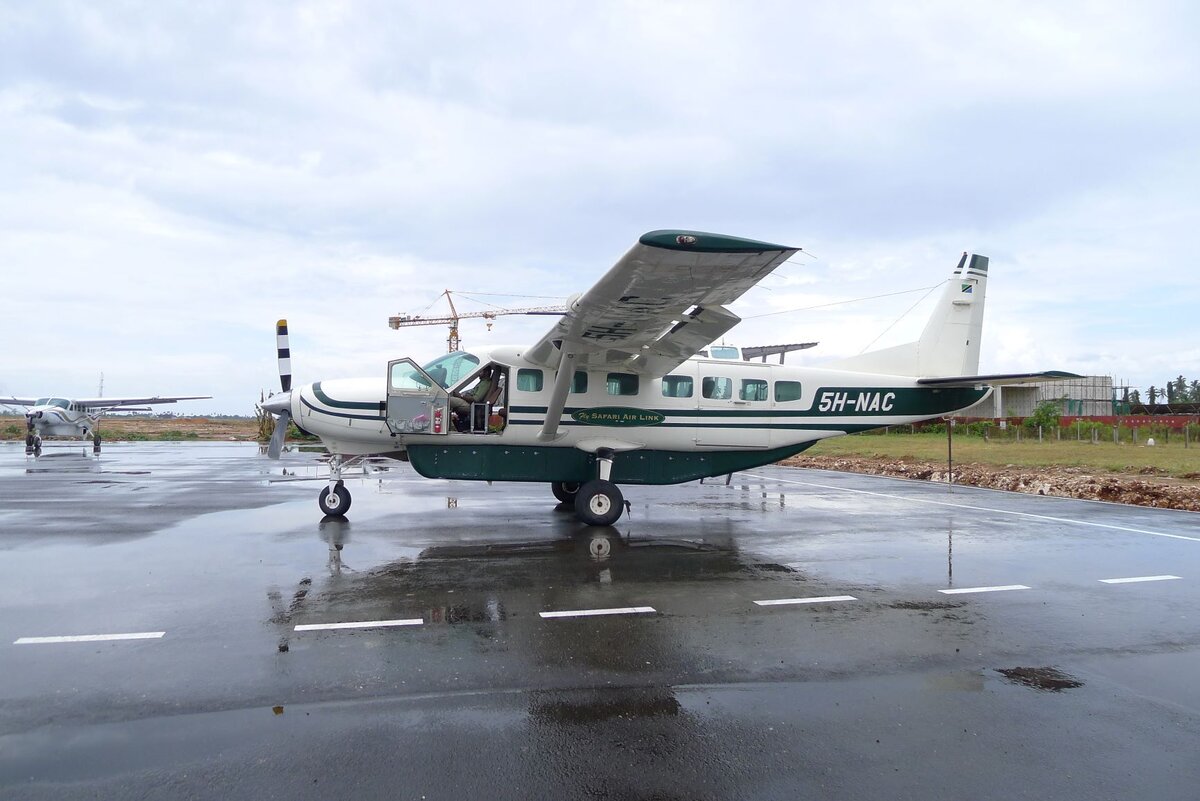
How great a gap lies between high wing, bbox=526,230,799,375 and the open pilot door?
159 cm

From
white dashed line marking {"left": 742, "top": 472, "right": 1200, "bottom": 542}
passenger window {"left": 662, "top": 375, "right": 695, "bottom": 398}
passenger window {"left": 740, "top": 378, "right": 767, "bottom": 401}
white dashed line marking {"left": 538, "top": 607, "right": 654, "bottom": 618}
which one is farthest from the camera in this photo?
passenger window {"left": 740, "top": 378, "right": 767, "bottom": 401}

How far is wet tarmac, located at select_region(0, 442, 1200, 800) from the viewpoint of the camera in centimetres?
324

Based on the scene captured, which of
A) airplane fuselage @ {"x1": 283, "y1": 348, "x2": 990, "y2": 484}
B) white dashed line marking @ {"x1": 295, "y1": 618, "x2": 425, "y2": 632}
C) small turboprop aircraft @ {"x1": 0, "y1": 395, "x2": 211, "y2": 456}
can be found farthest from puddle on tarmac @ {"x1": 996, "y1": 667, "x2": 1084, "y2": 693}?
small turboprop aircraft @ {"x1": 0, "y1": 395, "x2": 211, "y2": 456}

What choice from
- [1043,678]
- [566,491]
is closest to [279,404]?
[566,491]

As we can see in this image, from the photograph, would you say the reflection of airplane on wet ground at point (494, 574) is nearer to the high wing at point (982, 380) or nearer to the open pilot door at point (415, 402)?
the open pilot door at point (415, 402)

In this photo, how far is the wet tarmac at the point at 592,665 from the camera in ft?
10.6

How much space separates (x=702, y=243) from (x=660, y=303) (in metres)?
1.88

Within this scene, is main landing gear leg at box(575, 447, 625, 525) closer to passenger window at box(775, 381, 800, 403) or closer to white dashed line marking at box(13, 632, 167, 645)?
passenger window at box(775, 381, 800, 403)

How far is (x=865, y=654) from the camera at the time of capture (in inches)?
193

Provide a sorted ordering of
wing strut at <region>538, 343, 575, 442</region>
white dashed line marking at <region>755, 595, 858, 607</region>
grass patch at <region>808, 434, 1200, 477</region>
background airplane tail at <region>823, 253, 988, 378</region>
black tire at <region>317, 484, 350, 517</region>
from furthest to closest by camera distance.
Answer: grass patch at <region>808, 434, 1200, 477</region>
background airplane tail at <region>823, 253, 988, 378</region>
black tire at <region>317, 484, 350, 517</region>
wing strut at <region>538, 343, 575, 442</region>
white dashed line marking at <region>755, 595, 858, 607</region>

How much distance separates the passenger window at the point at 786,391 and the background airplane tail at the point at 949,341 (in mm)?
1239

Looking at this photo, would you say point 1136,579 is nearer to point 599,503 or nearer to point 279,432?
point 599,503

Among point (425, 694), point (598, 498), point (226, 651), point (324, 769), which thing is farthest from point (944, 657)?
point (598, 498)

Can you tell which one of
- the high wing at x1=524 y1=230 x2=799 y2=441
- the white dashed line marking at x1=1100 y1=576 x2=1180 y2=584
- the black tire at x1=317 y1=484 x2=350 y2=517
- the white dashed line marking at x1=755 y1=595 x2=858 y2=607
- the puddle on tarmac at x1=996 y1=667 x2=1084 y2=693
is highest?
the high wing at x1=524 y1=230 x2=799 y2=441
